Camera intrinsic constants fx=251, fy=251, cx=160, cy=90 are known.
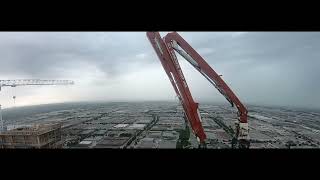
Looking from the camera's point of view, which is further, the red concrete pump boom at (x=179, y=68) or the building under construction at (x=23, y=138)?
the red concrete pump boom at (x=179, y=68)

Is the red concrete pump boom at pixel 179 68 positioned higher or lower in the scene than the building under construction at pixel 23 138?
higher

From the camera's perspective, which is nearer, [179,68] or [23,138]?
[23,138]

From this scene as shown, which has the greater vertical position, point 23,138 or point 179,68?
point 179,68

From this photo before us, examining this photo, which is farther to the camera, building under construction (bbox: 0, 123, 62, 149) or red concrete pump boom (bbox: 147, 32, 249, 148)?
red concrete pump boom (bbox: 147, 32, 249, 148)

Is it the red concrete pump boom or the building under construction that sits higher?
the red concrete pump boom
